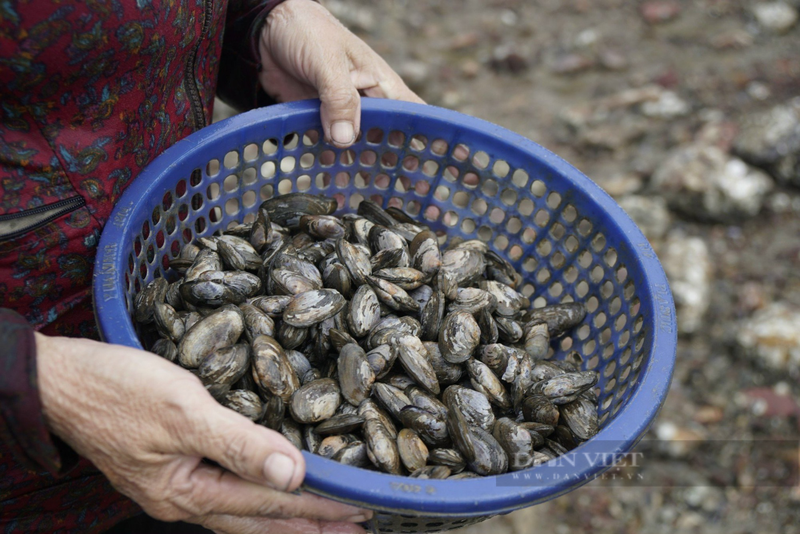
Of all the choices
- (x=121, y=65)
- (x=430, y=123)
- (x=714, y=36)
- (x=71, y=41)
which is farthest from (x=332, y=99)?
(x=714, y=36)

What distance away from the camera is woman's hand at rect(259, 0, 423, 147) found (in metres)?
1.57

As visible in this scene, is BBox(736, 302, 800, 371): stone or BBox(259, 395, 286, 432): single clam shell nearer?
BBox(259, 395, 286, 432): single clam shell

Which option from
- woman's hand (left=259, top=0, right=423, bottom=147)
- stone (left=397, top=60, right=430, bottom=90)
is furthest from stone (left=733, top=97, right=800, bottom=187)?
woman's hand (left=259, top=0, right=423, bottom=147)

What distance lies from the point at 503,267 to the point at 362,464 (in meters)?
0.71

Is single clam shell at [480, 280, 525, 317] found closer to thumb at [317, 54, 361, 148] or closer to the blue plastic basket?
the blue plastic basket

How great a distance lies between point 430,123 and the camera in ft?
5.47

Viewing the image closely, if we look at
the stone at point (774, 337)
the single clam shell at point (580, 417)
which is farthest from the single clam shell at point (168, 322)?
the stone at point (774, 337)

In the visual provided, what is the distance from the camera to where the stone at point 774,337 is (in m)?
2.39

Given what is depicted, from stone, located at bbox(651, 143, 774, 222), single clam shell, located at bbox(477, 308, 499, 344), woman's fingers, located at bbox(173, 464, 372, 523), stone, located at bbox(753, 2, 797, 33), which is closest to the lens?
woman's fingers, located at bbox(173, 464, 372, 523)

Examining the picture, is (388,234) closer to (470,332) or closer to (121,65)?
(470,332)

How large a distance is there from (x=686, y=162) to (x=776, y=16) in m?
1.79

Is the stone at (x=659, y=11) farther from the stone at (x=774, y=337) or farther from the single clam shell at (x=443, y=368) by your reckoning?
the single clam shell at (x=443, y=368)

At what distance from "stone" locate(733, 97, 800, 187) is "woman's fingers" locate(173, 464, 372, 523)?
9.32 ft

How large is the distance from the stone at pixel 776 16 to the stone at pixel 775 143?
3.69 feet
